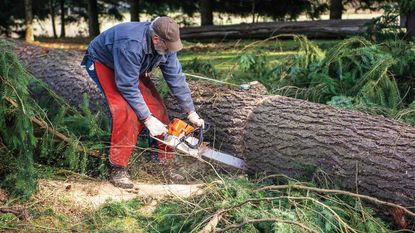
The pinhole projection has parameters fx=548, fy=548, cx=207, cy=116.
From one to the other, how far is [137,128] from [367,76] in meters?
2.53

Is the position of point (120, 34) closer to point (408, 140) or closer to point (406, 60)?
point (408, 140)

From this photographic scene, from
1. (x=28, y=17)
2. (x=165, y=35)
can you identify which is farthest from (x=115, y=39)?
(x=28, y=17)

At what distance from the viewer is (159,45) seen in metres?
4.50

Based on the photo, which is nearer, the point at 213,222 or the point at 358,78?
the point at 213,222

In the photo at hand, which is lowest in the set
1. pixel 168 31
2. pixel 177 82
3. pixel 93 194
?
pixel 93 194

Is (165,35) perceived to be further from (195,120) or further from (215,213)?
(215,213)

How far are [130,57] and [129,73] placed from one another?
13cm

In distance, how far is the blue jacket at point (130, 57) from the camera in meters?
4.49

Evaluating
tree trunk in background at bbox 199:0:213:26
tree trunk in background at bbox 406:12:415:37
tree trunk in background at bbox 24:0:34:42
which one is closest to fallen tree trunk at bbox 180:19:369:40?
tree trunk in background at bbox 199:0:213:26

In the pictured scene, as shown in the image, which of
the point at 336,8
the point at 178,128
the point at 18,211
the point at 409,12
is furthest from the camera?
the point at 336,8

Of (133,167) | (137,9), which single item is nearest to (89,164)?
(133,167)

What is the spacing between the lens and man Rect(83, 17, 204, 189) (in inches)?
177

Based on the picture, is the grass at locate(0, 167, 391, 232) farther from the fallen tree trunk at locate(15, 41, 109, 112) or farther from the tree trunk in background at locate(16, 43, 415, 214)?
the fallen tree trunk at locate(15, 41, 109, 112)

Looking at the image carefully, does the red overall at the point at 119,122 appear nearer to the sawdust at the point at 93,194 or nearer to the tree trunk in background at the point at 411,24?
the sawdust at the point at 93,194
